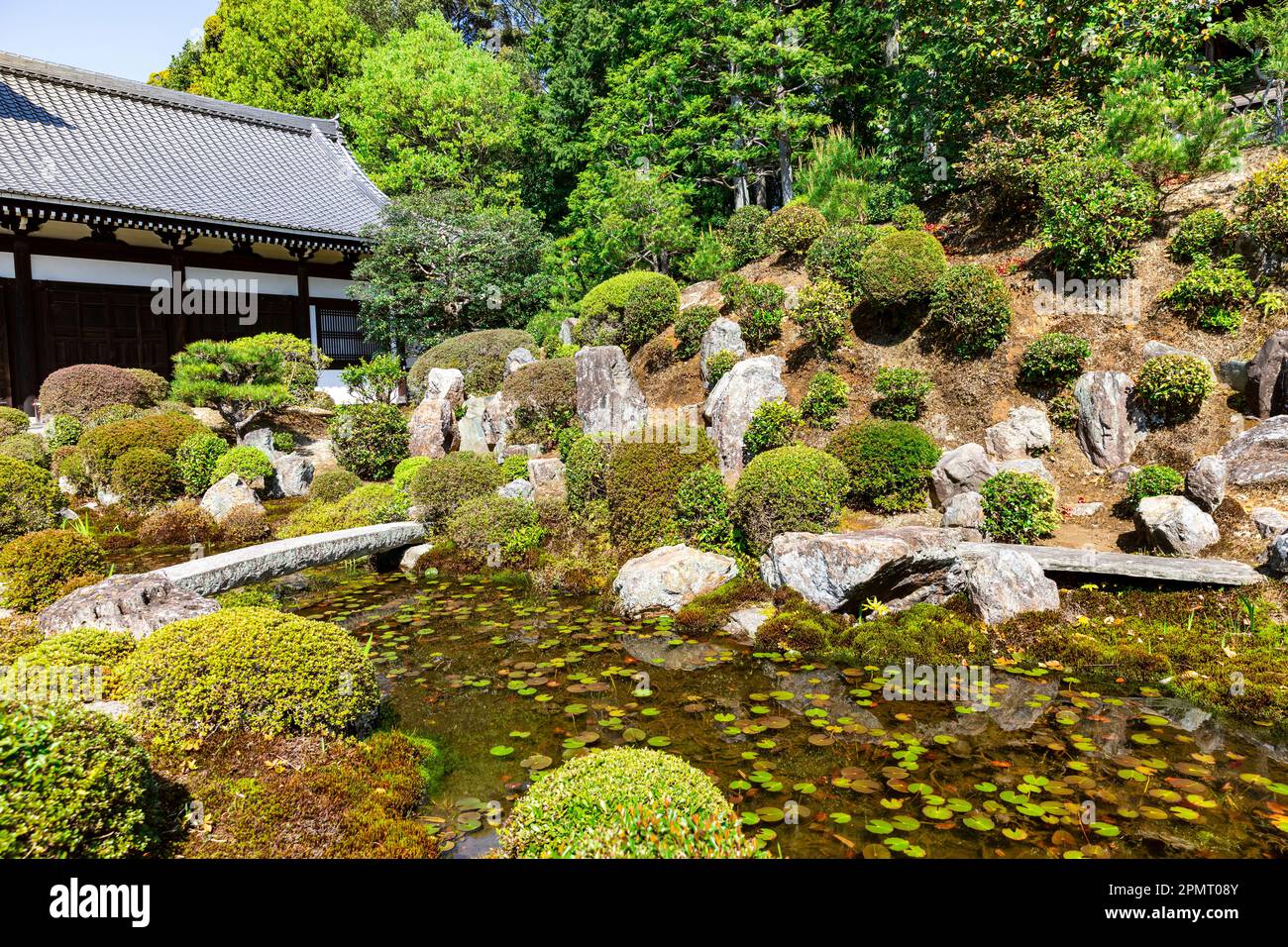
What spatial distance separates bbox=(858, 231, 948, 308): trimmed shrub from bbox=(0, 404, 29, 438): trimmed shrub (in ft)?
57.1

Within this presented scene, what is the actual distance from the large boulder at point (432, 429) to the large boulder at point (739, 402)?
20.3 feet

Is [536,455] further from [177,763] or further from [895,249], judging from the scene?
[177,763]

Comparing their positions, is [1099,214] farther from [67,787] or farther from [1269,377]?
[67,787]

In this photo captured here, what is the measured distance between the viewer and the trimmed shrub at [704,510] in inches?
415

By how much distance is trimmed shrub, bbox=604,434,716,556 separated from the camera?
36.1ft

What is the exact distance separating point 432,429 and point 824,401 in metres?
8.14

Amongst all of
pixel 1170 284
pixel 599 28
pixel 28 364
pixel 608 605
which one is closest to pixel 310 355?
pixel 28 364

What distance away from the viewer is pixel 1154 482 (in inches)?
374

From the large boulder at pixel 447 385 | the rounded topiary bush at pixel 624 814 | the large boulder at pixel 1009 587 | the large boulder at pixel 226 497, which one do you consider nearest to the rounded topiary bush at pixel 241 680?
the rounded topiary bush at pixel 624 814

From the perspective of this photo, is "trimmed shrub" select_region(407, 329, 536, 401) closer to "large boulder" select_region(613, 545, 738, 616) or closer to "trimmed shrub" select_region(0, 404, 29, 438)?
"trimmed shrub" select_region(0, 404, 29, 438)

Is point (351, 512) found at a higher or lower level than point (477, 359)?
lower

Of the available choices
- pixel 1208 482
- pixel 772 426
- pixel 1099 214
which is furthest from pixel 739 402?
pixel 1099 214

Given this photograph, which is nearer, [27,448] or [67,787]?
[67,787]

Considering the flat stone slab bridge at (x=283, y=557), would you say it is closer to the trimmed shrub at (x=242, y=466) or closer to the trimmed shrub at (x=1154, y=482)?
the trimmed shrub at (x=242, y=466)
